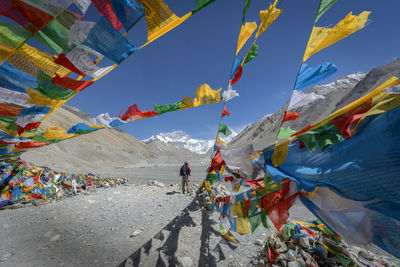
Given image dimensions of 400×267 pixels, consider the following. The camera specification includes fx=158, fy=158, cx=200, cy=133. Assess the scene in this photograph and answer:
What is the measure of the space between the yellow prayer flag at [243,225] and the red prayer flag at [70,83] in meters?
3.68

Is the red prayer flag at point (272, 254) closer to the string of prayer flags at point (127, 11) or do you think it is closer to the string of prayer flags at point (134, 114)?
the string of prayer flags at point (134, 114)

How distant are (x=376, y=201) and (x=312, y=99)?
1.39m

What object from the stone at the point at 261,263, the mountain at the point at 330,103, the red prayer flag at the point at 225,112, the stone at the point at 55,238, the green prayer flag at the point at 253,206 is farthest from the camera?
the mountain at the point at 330,103

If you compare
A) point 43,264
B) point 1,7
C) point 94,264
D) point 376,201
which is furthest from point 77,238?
point 376,201

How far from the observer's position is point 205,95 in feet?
10.2

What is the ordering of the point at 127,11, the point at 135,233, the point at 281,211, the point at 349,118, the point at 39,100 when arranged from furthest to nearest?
1. the point at 135,233
2. the point at 39,100
3. the point at 281,211
4. the point at 127,11
5. the point at 349,118

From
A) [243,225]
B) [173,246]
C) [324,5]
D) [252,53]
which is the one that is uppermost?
[252,53]

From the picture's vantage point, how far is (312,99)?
2.27m

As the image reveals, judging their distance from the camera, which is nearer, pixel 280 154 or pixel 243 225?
pixel 280 154

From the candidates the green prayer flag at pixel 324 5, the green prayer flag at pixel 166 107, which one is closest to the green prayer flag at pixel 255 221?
the green prayer flag at pixel 166 107

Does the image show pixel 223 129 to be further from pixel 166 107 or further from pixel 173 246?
pixel 173 246

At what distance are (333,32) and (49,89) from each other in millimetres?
3931

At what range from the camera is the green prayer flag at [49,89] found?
7.44ft

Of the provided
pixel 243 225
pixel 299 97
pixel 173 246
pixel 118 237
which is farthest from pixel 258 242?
pixel 299 97
